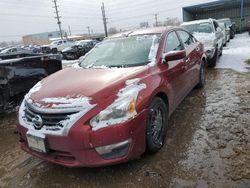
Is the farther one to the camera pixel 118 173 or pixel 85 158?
pixel 118 173

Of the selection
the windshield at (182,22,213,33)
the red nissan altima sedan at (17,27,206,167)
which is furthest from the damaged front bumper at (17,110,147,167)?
the windshield at (182,22,213,33)

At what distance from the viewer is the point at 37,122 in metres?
2.89

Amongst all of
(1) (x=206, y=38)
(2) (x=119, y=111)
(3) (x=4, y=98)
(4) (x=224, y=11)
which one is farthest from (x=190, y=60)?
(4) (x=224, y=11)

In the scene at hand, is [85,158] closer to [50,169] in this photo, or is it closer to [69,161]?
[69,161]

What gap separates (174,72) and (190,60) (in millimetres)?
1117

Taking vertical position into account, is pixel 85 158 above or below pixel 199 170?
above

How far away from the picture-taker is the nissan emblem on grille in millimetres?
2863

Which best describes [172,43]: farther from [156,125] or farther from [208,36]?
[208,36]

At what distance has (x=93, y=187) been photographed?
2.88 meters

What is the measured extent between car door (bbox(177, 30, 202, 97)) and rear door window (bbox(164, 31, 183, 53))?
24 cm

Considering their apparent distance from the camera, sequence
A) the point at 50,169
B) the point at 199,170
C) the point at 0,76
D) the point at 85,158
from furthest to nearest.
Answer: the point at 0,76, the point at 50,169, the point at 199,170, the point at 85,158

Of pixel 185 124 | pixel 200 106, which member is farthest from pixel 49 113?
pixel 200 106

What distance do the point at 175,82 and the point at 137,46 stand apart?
793 mm

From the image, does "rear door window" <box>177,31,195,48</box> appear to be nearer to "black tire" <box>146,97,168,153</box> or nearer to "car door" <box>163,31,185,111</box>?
"car door" <box>163,31,185,111</box>
